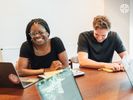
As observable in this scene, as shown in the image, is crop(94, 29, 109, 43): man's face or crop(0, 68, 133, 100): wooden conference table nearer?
crop(0, 68, 133, 100): wooden conference table

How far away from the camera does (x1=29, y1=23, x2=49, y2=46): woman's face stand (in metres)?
2.27

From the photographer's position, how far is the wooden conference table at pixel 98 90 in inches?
56.6

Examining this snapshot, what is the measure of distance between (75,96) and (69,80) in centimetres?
9

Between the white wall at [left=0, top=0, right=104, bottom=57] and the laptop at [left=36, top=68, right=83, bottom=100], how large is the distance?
2.51m

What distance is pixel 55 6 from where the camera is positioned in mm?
3988

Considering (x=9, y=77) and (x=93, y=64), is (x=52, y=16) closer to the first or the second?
(x=93, y=64)

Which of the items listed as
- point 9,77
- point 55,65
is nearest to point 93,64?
point 55,65

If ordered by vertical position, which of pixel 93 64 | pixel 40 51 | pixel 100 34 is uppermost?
pixel 100 34

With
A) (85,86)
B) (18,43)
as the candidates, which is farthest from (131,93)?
(18,43)

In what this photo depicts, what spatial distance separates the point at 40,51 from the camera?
239cm

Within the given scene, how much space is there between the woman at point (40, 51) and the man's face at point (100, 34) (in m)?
0.38

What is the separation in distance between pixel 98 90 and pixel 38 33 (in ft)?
3.07

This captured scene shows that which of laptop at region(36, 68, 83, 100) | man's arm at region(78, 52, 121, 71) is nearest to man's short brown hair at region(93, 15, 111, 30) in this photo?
man's arm at region(78, 52, 121, 71)

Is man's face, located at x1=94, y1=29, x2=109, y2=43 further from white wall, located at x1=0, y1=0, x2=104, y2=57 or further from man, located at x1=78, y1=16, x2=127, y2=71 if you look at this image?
white wall, located at x1=0, y1=0, x2=104, y2=57
